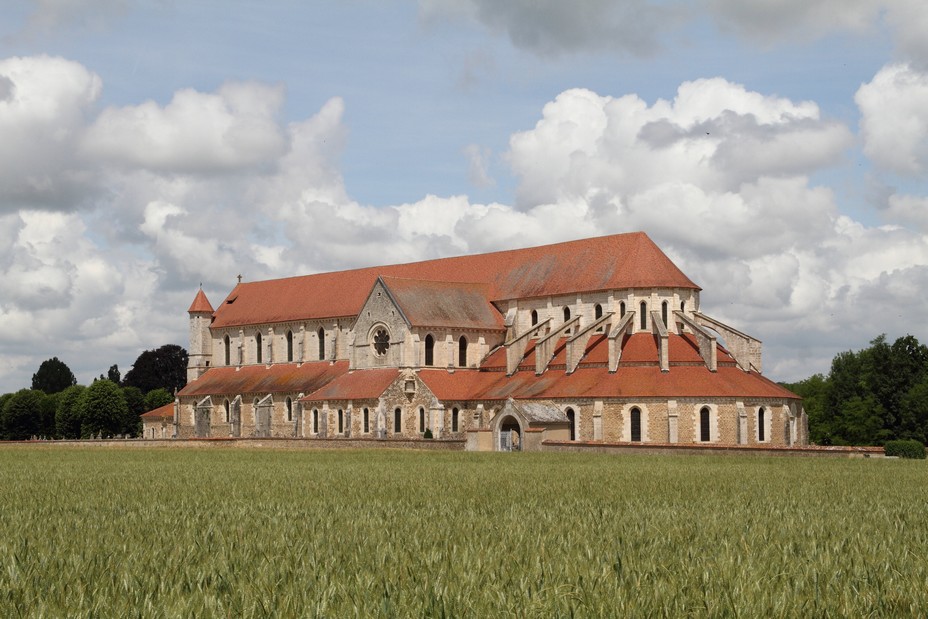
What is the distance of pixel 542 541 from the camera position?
16.0m

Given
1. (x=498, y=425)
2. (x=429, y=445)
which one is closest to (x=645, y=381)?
(x=498, y=425)

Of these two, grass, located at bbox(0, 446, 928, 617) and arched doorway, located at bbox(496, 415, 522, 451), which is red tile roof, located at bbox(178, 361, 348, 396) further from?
grass, located at bbox(0, 446, 928, 617)

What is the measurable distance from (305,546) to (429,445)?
174ft

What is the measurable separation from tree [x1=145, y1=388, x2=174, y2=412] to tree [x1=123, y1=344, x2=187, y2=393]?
27.4ft

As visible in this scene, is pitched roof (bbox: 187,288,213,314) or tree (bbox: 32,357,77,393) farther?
tree (bbox: 32,357,77,393)

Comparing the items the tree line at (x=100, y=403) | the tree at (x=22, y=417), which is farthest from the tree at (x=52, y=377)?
the tree at (x=22, y=417)

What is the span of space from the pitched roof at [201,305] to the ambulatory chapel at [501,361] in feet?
→ 18.9

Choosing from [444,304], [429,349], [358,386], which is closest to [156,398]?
[358,386]

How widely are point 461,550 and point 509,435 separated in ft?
178

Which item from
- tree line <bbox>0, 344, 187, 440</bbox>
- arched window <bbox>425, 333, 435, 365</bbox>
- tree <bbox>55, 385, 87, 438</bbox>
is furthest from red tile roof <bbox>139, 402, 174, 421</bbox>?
arched window <bbox>425, 333, 435, 365</bbox>

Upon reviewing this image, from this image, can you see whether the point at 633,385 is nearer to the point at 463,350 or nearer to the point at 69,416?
the point at 463,350

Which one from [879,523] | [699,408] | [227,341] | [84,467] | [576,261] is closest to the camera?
[879,523]

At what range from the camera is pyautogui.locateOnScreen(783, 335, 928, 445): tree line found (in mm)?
83700

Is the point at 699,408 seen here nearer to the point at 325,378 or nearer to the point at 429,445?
the point at 429,445
